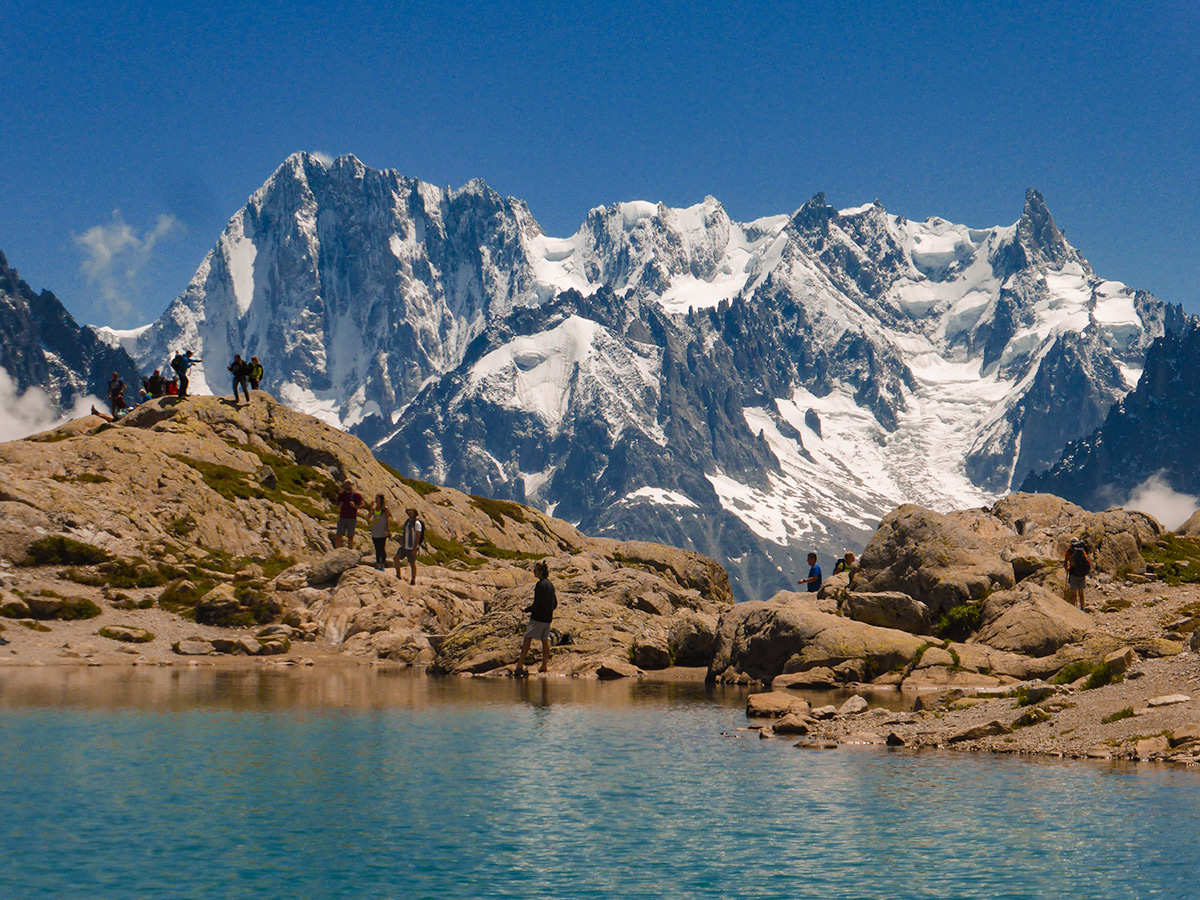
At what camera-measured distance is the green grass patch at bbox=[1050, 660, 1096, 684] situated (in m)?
31.6

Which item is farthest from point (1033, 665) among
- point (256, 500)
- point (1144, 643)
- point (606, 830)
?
point (256, 500)

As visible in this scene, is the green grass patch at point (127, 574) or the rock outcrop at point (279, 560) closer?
the rock outcrop at point (279, 560)

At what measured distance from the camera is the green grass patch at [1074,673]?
31.6 meters

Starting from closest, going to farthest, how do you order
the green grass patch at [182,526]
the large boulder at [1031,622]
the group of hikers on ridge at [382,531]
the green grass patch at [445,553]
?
the large boulder at [1031,622] < the group of hikers on ridge at [382,531] < the green grass patch at [182,526] < the green grass patch at [445,553]

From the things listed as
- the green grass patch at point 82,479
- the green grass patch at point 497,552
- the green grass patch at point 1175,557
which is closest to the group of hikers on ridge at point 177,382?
the green grass patch at point 82,479

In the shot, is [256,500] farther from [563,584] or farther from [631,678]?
[631,678]

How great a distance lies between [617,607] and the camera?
177 feet

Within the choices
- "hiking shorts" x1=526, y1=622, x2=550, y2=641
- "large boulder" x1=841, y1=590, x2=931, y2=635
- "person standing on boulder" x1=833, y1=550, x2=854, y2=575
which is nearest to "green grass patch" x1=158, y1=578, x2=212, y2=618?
"hiking shorts" x1=526, y1=622, x2=550, y2=641

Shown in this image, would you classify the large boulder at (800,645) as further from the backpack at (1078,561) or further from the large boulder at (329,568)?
the large boulder at (329,568)

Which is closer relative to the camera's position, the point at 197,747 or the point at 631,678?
the point at 197,747

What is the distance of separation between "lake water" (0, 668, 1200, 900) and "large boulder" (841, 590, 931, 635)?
16.1 m

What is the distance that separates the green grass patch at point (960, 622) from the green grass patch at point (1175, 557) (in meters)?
13.2

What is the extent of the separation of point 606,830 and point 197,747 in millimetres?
11143

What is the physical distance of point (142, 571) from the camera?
5678 centimetres
